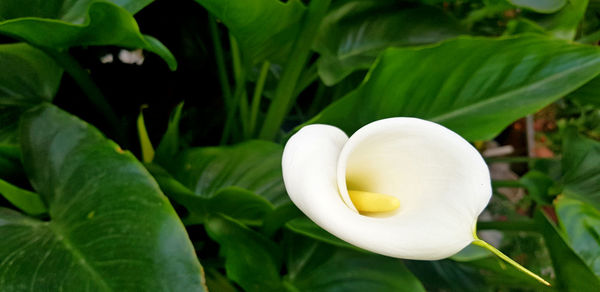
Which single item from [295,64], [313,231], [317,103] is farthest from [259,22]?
[317,103]

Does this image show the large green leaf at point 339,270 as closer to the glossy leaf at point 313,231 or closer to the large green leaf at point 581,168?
the glossy leaf at point 313,231

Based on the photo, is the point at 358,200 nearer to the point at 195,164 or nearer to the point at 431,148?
the point at 431,148

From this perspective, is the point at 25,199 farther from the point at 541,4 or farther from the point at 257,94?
the point at 541,4

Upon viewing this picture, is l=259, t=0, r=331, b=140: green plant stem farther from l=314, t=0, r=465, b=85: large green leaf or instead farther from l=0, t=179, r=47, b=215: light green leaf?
l=0, t=179, r=47, b=215: light green leaf

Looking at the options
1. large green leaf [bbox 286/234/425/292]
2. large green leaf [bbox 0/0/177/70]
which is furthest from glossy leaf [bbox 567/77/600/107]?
large green leaf [bbox 0/0/177/70]

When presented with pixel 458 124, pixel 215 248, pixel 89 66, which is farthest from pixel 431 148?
pixel 89 66

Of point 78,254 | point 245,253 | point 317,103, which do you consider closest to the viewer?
point 78,254
